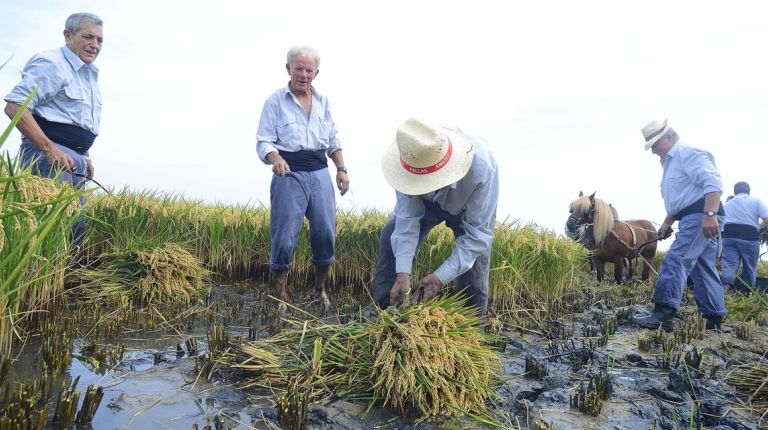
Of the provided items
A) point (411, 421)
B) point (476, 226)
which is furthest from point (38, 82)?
point (411, 421)

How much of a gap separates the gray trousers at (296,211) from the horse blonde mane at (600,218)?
5.73 m

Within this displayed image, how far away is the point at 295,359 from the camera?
2.69 metres

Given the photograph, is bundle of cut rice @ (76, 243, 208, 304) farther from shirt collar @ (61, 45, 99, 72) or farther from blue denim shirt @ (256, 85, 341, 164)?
shirt collar @ (61, 45, 99, 72)

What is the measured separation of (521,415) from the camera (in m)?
2.57

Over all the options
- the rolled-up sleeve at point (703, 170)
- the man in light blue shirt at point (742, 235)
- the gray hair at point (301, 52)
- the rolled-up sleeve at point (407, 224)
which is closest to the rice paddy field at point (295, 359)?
the rolled-up sleeve at point (407, 224)

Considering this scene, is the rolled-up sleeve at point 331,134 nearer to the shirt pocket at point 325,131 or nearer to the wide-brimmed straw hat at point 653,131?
the shirt pocket at point 325,131

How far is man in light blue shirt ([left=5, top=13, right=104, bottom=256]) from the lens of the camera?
376 cm

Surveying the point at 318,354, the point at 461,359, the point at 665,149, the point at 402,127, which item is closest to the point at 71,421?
the point at 318,354

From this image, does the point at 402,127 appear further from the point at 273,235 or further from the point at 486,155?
the point at 273,235

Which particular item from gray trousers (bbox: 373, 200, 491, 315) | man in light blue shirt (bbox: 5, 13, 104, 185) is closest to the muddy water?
gray trousers (bbox: 373, 200, 491, 315)

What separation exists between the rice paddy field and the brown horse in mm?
3758

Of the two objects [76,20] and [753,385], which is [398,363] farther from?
[76,20]

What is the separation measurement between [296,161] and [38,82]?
6.35 ft

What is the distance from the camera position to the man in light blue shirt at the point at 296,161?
14.1 ft
